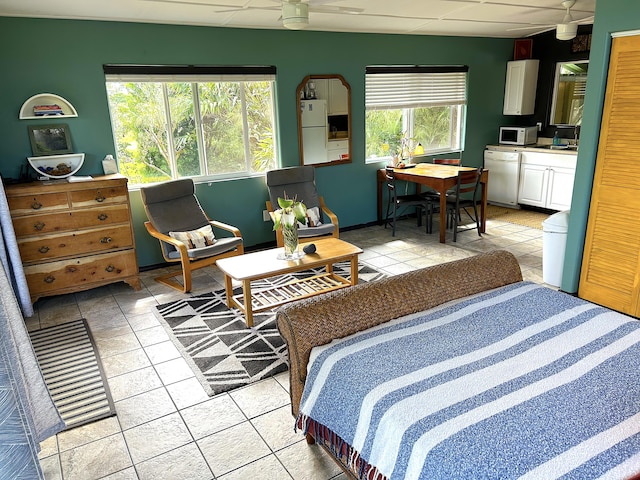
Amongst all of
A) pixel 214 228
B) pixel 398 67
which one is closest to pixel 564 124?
pixel 398 67

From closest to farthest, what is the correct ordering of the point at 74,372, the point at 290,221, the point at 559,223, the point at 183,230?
the point at 74,372 < the point at 290,221 < the point at 559,223 < the point at 183,230

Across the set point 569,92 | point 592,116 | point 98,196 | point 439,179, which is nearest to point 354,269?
point 439,179

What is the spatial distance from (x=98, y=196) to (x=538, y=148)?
5.55 meters

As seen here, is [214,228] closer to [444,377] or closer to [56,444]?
[56,444]

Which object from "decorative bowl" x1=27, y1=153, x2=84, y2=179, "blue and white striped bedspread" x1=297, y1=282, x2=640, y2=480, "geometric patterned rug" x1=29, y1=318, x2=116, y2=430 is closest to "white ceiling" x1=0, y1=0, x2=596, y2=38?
"decorative bowl" x1=27, y1=153, x2=84, y2=179

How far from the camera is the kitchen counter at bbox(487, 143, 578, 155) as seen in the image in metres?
6.20

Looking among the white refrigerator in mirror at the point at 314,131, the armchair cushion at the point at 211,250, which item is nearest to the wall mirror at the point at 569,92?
the white refrigerator in mirror at the point at 314,131

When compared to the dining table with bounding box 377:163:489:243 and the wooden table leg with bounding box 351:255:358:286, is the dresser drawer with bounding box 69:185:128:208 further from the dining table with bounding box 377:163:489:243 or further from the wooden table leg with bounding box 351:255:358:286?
the dining table with bounding box 377:163:489:243

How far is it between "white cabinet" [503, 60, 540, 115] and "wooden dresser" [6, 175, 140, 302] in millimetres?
5526

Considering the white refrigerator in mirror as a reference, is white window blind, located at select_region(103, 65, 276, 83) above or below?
above

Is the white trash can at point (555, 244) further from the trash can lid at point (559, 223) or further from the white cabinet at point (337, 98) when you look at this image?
the white cabinet at point (337, 98)

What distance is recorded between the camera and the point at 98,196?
4102mm

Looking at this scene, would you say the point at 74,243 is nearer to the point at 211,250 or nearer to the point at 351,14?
the point at 211,250

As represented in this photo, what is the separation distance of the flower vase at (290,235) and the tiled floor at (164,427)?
1.10 metres
